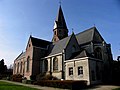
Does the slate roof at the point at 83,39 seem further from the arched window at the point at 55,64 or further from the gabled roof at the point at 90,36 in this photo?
the arched window at the point at 55,64

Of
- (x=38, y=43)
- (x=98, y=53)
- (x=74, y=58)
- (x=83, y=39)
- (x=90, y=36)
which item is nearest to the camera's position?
(x=74, y=58)

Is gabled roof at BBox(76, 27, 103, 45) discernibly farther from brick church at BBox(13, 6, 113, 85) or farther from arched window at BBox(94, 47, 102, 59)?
arched window at BBox(94, 47, 102, 59)

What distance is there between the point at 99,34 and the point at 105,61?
7.13 metres

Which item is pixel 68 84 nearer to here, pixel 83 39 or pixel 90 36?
pixel 90 36

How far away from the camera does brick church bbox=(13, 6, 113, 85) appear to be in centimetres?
2450

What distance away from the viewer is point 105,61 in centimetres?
2989

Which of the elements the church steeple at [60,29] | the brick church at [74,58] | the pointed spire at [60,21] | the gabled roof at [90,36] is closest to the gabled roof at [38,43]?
the brick church at [74,58]

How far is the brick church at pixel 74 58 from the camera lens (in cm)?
2450

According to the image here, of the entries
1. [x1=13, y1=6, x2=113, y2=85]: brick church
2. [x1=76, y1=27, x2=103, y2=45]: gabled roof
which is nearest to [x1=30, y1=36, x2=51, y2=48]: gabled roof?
[x1=13, y1=6, x2=113, y2=85]: brick church

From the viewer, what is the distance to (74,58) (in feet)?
85.0

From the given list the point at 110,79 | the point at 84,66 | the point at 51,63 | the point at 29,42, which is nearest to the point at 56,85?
the point at 84,66

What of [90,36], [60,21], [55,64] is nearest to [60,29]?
[60,21]

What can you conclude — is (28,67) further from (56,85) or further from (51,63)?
(56,85)

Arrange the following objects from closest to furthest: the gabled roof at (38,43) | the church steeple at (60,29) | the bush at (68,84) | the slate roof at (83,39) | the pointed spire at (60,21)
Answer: the bush at (68,84) → the slate roof at (83,39) → the gabled roof at (38,43) → the church steeple at (60,29) → the pointed spire at (60,21)
